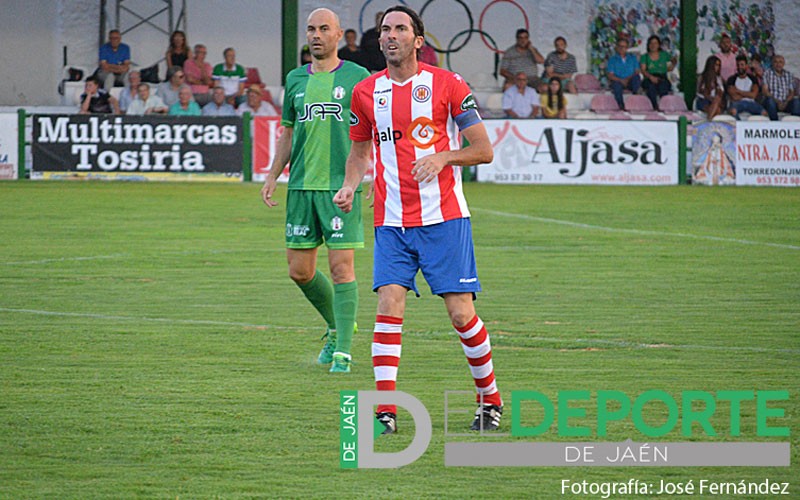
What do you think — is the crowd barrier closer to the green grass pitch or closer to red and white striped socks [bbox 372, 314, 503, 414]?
the green grass pitch

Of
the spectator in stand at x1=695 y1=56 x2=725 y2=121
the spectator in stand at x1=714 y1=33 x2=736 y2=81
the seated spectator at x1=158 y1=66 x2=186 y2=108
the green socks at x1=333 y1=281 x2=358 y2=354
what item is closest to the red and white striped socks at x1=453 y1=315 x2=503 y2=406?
the green socks at x1=333 y1=281 x2=358 y2=354

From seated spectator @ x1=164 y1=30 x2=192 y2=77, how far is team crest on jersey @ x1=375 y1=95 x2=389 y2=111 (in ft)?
74.2

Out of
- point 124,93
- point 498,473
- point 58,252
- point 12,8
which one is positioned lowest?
point 498,473

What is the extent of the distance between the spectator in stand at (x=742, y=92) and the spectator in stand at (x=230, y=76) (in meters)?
10.0

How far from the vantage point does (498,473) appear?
546 cm

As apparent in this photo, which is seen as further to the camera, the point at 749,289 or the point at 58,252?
the point at 58,252

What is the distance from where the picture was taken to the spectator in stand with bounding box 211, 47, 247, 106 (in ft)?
91.5

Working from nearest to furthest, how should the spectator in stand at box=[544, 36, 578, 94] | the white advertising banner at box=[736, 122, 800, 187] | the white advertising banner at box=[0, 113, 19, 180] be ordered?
1. the white advertising banner at box=[736, 122, 800, 187]
2. the white advertising banner at box=[0, 113, 19, 180]
3. the spectator in stand at box=[544, 36, 578, 94]

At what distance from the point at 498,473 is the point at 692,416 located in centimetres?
138

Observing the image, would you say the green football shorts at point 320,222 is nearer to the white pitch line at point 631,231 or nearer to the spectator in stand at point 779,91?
the white pitch line at point 631,231

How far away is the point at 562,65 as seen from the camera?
2900cm

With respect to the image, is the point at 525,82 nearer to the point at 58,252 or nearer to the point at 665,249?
the point at 665,249

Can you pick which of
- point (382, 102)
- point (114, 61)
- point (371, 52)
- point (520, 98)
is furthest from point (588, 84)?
point (382, 102)

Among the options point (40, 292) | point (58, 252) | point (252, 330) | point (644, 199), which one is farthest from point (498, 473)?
point (644, 199)
